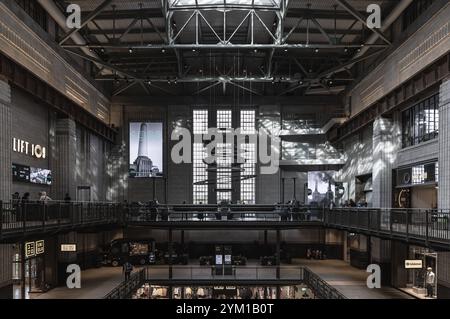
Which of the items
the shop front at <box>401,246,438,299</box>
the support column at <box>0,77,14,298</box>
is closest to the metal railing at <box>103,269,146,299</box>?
the support column at <box>0,77,14,298</box>

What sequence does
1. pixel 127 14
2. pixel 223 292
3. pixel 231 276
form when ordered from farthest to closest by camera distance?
1. pixel 223 292
2. pixel 231 276
3. pixel 127 14

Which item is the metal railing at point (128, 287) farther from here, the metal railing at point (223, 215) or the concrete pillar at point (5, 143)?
the concrete pillar at point (5, 143)

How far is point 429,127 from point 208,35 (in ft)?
62.6

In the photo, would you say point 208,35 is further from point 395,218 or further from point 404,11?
point 395,218

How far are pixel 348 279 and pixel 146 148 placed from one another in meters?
Answer: 23.3

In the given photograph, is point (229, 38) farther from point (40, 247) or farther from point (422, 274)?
point (422, 274)

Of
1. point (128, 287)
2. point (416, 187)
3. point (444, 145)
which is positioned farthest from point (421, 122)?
point (128, 287)

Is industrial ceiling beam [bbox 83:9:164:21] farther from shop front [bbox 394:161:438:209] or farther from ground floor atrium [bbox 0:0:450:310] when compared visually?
shop front [bbox 394:161:438:209]

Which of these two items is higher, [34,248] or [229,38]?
[229,38]

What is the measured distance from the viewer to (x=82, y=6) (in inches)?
1247

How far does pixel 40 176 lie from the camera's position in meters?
30.4

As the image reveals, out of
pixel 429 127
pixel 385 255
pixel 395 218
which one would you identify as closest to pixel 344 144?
pixel 385 255

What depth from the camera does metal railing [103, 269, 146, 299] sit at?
2673 centimetres
